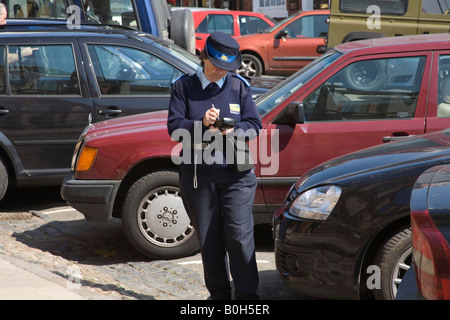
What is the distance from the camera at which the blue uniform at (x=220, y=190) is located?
14.7 feet

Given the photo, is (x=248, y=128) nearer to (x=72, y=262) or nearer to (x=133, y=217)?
(x=133, y=217)

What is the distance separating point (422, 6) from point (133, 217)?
394 inches

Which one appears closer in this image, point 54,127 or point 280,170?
point 280,170

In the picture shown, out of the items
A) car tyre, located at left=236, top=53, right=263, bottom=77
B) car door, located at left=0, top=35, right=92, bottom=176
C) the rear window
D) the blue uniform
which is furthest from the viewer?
car tyre, located at left=236, top=53, right=263, bottom=77

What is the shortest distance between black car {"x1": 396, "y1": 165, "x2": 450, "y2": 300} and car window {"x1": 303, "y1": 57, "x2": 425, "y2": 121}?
2.63m

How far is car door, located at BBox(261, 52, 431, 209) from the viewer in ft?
19.3

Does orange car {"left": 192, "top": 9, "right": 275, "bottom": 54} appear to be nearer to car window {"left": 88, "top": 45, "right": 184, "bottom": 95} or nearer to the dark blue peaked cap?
car window {"left": 88, "top": 45, "right": 184, "bottom": 95}

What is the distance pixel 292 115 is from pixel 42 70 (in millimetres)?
3037

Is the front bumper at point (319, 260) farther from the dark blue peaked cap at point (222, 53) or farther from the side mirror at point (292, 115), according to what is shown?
the side mirror at point (292, 115)

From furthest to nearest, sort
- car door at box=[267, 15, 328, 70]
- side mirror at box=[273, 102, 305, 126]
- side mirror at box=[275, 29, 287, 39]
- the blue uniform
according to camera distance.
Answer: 1. side mirror at box=[275, 29, 287, 39]
2. car door at box=[267, 15, 328, 70]
3. side mirror at box=[273, 102, 305, 126]
4. the blue uniform

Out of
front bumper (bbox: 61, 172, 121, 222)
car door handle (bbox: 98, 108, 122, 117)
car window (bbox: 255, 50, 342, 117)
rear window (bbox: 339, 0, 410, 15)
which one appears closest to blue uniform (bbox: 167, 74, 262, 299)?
car window (bbox: 255, 50, 342, 117)

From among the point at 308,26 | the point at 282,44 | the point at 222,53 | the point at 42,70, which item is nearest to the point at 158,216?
A: the point at 222,53
